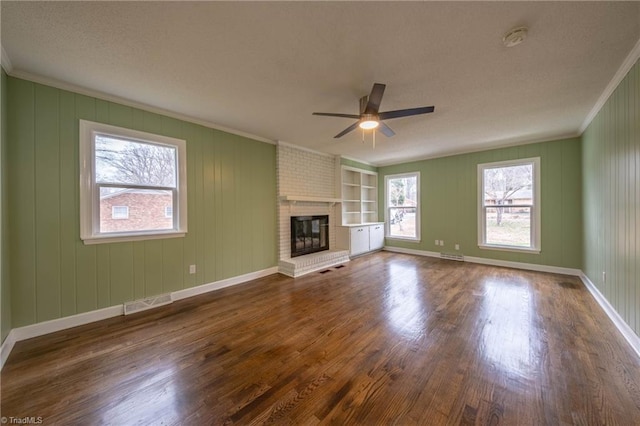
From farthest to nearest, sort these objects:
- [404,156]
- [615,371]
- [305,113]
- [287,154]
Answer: [404,156] → [287,154] → [305,113] → [615,371]

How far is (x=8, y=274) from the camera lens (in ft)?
7.06

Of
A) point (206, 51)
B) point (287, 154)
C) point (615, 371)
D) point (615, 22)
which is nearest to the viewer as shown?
point (615, 22)

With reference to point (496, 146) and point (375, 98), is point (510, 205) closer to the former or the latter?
point (496, 146)

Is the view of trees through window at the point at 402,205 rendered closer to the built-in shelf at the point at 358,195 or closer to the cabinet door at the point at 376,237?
the cabinet door at the point at 376,237

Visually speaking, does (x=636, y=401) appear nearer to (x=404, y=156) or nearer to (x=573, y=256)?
(x=573, y=256)

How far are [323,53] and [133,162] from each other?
268 cm

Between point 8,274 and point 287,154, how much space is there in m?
3.82

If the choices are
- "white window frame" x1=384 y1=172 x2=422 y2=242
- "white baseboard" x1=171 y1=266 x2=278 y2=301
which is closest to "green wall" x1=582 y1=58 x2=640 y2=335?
"white window frame" x1=384 y1=172 x2=422 y2=242

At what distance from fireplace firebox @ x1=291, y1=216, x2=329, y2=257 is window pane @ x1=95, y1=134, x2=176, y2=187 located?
2364mm

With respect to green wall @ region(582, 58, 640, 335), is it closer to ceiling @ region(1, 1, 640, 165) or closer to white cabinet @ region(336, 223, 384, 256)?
ceiling @ region(1, 1, 640, 165)

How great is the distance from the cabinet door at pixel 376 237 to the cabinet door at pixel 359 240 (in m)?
0.21

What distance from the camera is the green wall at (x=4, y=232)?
6.59 ft

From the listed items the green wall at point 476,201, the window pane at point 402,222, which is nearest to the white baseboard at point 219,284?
the window pane at point 402,222

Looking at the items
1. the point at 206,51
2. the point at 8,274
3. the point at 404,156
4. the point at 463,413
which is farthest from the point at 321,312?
the point at 404,156
